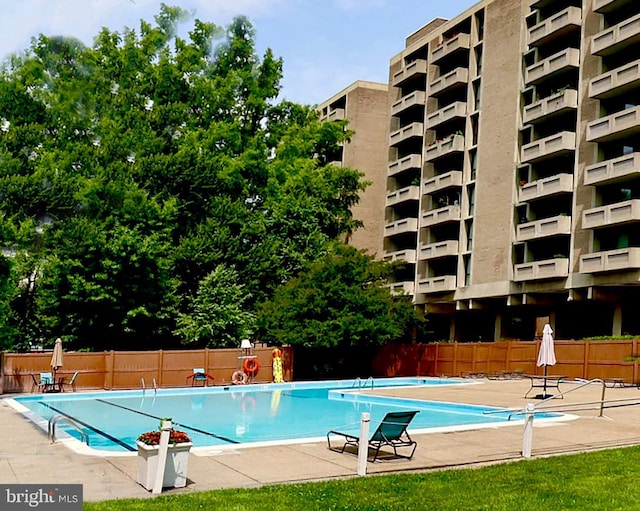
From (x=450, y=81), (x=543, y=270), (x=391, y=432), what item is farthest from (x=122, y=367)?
(x=450, y=81)

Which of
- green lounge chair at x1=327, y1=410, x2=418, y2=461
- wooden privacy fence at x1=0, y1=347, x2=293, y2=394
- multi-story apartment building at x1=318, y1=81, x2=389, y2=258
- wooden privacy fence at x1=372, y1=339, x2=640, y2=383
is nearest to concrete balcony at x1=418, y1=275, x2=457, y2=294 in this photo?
multi-story apartment building at x1=318, y1=81, x2=389, y2=258

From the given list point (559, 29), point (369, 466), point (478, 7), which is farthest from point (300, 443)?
point (478, 7)

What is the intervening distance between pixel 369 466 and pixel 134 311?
26.7m

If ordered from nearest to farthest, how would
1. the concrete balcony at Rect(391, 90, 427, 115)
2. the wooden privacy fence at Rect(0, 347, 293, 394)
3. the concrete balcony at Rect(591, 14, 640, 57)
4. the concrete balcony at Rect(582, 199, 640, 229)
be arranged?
the wooden privacy fence at Rect(0, 347, 293, 394), the concrete balcony at Rect(582, 199, 640, 229), the concrete balcony at Rect(591, 14, 640, 57), the concrete balcony at Rect(391, 90, 427, 115)

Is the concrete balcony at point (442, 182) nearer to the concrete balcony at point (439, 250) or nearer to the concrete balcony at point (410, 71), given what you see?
the concrete balcony at point (439, 250)

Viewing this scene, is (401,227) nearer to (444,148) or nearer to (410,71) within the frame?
(444,148)

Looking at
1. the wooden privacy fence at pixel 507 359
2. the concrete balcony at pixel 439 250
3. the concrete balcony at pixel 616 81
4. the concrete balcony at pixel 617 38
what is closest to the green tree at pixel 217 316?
the wooden privacy fence at pixel 507 359

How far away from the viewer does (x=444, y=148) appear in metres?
53.8

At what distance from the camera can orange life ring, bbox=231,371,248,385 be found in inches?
1358

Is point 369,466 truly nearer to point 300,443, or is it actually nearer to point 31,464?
point 300,443

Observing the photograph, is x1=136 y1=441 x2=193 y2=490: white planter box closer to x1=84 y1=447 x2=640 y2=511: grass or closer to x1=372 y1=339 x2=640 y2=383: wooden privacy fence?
x1=84 y1=447 x2=640 y2=511: grass

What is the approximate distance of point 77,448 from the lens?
45.5 ft

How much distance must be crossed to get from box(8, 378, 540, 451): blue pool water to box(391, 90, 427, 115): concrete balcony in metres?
28.6

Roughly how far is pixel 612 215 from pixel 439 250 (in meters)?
14.8
